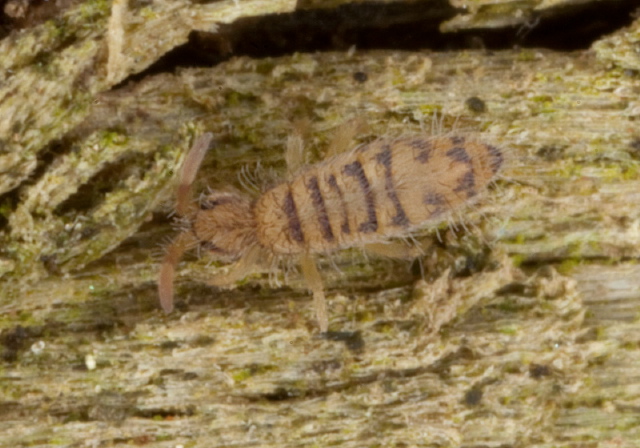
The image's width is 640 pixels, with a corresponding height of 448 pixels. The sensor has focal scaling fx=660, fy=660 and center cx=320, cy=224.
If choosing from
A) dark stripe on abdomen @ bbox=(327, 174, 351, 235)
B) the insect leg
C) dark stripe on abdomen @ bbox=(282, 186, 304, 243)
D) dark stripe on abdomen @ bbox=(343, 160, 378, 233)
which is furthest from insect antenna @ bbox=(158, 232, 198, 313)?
dark stripe on abdomen @ bbox=(343, 160, 378, 233)

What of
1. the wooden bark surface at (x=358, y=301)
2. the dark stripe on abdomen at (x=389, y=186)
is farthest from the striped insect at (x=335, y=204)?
the wooden bark surface at (x=358, y=301)

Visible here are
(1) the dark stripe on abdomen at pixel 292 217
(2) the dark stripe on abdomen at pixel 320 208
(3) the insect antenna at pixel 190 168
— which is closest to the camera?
(3) the insect antenna at pixel 190 168

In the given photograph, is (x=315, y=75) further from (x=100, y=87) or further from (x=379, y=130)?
(x=100, y=87)

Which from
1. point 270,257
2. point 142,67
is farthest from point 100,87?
point 270,257

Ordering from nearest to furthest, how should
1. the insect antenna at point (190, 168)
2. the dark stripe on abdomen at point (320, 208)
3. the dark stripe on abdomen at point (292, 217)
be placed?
the insect antenna at point (190, 168) → the dark stripe on abdomen at point (320, 208) → the dark stripe on abdomen at point (292, 217)

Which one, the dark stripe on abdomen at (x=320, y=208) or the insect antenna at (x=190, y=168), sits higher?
the insect antenna at (x=190, y=168)

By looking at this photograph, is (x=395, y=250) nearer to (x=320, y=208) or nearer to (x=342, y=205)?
(x=342, y=205)

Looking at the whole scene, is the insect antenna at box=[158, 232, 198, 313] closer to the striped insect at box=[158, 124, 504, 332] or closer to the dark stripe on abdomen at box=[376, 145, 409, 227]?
the striped insect at box=[158, 124, 504, 332]

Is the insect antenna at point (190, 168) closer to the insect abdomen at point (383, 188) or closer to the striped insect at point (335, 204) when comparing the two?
the striped insect at point (335, 204)
